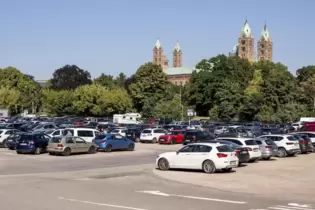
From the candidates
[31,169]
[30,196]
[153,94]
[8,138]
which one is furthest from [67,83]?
[30,196]

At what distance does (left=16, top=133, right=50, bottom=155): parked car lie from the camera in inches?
1395

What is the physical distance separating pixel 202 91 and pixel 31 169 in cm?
9391

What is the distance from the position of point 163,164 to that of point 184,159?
4.51ft

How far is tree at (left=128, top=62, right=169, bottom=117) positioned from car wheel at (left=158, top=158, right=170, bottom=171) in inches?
3293

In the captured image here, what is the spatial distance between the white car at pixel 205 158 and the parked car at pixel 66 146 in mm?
11245

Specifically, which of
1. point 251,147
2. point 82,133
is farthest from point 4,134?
point 251,147

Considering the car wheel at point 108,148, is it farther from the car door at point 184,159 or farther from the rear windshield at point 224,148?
the rear windshield at point 224,148

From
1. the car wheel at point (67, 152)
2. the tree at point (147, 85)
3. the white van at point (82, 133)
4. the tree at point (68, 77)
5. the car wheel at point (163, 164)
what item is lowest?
the car wheel at point (163, 164)

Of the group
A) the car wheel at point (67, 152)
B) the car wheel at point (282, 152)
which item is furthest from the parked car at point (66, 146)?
the car wheel at point (282, 152)

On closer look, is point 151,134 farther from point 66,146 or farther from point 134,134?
point 66,146

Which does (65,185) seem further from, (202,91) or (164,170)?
(202,91)

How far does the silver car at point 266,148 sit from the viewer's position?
3244 cm

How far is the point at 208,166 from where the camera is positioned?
24.6 m

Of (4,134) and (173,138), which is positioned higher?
(4,134)
